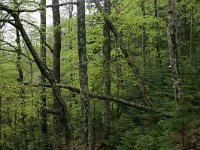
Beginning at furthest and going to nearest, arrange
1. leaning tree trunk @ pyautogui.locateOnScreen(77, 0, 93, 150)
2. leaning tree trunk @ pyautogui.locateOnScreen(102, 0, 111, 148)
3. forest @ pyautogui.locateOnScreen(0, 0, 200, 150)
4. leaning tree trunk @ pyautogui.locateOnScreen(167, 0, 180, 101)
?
leaning tree trunk @ pyautogui.locateOnScreen(102, 0, 111, 148) < leaning tree trunk @ pyautogui.locateOnScreen(77, 0, 93, 150) < leaning tree trunk @ pyautogui.locateOnScreen(167, 0, 180, 101) < forest @ pyautogui.locateOnScreen(0, 0, 200, 150)

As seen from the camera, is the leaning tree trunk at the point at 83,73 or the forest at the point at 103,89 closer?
the forest at the point at 103,89

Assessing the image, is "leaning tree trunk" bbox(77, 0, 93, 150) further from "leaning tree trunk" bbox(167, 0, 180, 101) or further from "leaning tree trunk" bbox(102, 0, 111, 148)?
"leaning tree trunk" bbox(102, 0, 111, 148)

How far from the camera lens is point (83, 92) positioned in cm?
1084

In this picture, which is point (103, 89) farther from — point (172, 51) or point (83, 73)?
point (172, 51)

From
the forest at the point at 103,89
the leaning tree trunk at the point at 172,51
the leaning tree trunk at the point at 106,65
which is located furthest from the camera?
the leaning tree trunk at the point at 106,65

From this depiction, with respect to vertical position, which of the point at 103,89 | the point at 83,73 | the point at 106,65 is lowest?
the point at 103,89

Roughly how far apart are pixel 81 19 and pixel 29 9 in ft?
6.13

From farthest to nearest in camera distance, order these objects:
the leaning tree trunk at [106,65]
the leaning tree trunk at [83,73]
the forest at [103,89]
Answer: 1. the leaning tree trunk at [106,65]
2. the leaning tree trunk at [83,73]
3. the forest at [103,89]

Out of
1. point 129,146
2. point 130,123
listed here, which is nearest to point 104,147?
point 130,123

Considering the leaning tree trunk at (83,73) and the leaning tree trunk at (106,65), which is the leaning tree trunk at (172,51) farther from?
the leaning tree trunk at (106,65)

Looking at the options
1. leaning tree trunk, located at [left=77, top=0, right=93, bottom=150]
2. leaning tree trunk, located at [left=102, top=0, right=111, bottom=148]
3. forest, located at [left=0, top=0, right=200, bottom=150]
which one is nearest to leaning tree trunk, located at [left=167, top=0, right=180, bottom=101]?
forest, located at [left=0, top=0, right=200, bottom=150]

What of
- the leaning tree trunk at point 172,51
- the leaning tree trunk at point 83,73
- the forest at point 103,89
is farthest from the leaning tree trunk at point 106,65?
the leaning tree trunk at point 172,51

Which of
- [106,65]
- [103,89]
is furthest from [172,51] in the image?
[103,89]

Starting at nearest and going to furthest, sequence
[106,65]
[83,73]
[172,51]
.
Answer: [172,51]
[83,73]
[106,65]
